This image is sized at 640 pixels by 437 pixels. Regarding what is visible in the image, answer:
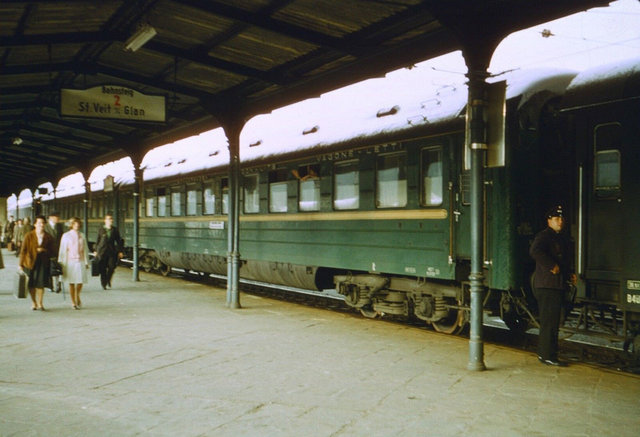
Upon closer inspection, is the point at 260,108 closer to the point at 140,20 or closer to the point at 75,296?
the point at 140,20

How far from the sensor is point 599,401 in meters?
5.36

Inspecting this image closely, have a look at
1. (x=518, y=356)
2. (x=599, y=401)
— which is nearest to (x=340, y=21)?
(x=518, y=356)

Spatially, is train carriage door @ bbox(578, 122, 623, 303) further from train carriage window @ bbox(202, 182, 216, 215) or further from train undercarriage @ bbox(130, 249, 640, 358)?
train carriage window @ bbox(202, 182, 216, 215)

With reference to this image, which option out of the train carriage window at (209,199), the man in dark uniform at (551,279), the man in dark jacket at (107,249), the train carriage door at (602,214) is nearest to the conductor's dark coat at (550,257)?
the man in dark uniform at (551,279)

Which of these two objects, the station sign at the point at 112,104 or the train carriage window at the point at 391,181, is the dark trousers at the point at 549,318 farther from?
the station sign at the point at 112,104

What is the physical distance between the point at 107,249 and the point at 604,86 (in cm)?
1111

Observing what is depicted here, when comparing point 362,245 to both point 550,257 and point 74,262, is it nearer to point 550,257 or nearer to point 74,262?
point 550,257

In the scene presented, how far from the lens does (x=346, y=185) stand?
1008 cm

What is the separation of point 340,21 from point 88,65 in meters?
4.87

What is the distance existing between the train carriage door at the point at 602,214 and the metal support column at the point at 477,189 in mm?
1296

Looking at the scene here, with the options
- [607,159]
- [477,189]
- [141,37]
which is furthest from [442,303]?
[141,37]

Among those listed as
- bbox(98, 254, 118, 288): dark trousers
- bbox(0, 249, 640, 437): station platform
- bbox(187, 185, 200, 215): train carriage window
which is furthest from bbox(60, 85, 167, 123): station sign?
bbox(187, 185, 200, 215): train carriage window

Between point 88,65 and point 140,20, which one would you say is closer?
point 140,20

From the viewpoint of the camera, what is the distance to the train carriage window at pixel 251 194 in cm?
1283
